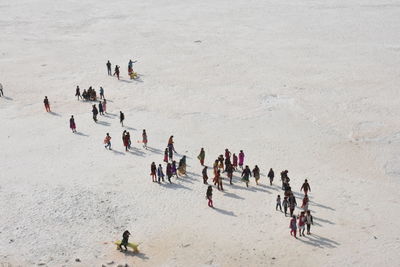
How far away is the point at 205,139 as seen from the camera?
27.9 m

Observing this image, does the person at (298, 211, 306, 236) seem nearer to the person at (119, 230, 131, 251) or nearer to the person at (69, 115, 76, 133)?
the person at (119, 230, 131, 251)

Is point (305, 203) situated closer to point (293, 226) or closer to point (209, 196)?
point (293, 226)

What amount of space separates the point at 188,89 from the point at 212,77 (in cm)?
347

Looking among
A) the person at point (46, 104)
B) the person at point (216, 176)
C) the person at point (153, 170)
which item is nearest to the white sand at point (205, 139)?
the person at point (153, 170)

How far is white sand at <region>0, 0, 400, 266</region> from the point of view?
18266mm

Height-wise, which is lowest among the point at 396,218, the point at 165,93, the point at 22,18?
the point at 396,218

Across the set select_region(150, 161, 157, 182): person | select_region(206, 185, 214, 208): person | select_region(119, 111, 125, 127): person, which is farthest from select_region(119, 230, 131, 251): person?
select_region(119, 111, 125, 127): person

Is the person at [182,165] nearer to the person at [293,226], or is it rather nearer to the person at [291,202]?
the person at [291,202]

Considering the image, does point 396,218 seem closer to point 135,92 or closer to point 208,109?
point 208,109

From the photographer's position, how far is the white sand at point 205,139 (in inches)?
719

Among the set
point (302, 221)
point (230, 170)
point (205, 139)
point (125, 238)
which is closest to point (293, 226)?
point (302, 221)

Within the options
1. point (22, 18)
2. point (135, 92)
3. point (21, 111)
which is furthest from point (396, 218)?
point (22, 18)

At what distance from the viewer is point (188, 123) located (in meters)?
30.1

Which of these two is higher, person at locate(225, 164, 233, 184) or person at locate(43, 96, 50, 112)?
person at locate(43, 96, 50, 112)
